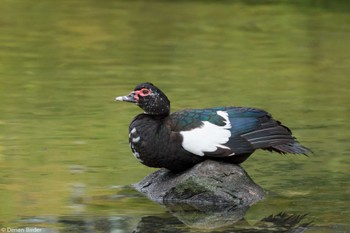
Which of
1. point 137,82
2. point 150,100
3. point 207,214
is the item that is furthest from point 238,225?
point 137,82

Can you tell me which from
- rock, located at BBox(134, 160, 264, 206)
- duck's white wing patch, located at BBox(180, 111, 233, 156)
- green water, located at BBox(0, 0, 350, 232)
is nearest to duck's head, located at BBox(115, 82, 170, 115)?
duck's white wing patch, located at BBox(180, 111, 233, 156)

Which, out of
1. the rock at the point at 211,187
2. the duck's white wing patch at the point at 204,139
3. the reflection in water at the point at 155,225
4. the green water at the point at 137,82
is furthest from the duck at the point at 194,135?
the reflection in water at the point at 155,225

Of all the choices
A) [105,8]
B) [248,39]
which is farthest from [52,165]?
[105,8]

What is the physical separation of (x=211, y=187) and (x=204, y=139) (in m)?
0.39

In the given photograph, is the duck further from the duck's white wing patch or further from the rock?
the rock

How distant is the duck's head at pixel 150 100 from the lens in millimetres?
9117

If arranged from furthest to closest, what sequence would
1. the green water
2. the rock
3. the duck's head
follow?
the duck's head → the green water → the rock

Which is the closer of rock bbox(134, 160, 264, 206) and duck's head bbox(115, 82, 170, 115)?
rock bbox(134, 160, 264, 206)

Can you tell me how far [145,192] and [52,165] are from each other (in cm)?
121

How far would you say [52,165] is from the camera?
1010 cm

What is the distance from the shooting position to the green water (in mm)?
9016

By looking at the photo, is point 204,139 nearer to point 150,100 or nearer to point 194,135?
point 194,135

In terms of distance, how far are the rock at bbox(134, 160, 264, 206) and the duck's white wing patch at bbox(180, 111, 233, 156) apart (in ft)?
0.48

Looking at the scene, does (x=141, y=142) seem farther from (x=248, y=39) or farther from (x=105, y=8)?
(x=105, y=8)
